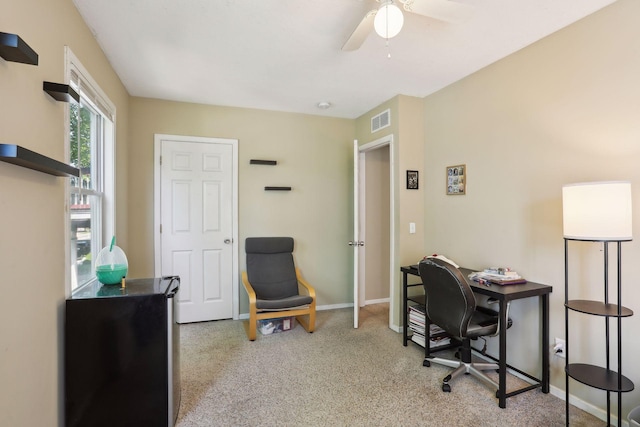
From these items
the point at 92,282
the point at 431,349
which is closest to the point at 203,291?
the point at 92,282

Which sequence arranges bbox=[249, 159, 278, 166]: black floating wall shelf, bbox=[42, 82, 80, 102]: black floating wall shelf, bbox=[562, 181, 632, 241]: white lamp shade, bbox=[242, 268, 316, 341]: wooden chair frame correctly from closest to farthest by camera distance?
bbox=[42, 82, 80, 102]: black floating wall shelf → bbox=[562, 181, 632, 241]: white lamp shade → bbox=[242, 268, 316, 341]: wooden chair frame → bbox=[249, 159, 278, 166]: black floating wall shelf

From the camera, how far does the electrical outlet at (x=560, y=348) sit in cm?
228

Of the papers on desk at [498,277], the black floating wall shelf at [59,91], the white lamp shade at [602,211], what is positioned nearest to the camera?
the black floating wall shelf at [59,91]

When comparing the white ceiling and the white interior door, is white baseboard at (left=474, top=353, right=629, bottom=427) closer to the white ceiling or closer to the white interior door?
the white ceiling

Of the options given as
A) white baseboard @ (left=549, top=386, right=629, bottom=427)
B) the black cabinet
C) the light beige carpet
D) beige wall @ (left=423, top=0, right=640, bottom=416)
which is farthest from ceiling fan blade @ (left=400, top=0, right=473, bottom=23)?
white baseboard @ (left=549, top=386, right=629, bottom=427)

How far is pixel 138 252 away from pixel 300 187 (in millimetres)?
1953

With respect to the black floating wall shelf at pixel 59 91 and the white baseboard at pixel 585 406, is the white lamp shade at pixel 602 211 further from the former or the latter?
the black floating wall shelf at pixel 59 91

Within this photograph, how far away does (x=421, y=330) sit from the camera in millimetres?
3055

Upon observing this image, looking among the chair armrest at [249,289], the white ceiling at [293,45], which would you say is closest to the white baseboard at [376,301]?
the chair armrest at [249,289]

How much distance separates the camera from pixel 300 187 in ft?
13.6

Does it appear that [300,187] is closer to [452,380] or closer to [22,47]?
[452,380]

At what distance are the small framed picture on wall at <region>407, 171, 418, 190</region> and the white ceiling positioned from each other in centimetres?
82

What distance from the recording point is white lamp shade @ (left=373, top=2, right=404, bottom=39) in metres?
1.59

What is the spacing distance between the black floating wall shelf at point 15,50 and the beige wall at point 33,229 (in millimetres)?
62
